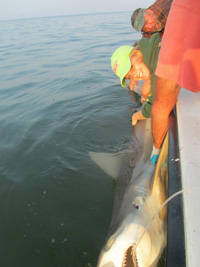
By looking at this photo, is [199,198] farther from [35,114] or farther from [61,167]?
[35,114]

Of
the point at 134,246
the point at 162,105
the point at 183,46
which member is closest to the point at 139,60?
the point at 162,105

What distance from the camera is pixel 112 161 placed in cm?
353

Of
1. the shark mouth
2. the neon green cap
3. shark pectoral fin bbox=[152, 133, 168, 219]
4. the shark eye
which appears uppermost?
the neon green cap

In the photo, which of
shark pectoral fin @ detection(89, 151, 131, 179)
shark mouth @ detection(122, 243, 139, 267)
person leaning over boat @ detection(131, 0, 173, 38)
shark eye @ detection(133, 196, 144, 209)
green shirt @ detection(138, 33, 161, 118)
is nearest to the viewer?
shark mouth @ detection(122, 243, 139, 267)

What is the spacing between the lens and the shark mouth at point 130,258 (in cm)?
166

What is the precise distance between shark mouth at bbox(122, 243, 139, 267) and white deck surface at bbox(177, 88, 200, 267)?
0.71 meters

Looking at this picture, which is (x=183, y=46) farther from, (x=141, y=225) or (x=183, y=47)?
(x=141, y=225)

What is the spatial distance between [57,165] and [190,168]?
2515mm

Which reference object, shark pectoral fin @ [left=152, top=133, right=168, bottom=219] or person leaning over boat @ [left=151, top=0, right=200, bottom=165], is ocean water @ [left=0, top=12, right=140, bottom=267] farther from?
person leaning over boat @ [left=151, top=0, right=200, bottom=165]

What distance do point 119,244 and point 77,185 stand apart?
4.95 feet

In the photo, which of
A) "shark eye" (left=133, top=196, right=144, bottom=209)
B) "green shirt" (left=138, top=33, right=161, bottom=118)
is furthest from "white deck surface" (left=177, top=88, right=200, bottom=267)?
"shark eye" (left=133, top=196, right=144, bottom=209)

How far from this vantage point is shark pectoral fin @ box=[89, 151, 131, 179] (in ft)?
11.0

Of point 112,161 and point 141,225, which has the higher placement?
point 141,225

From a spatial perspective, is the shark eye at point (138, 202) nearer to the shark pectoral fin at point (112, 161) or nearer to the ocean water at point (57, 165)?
the ocean water at point (57, 165)
